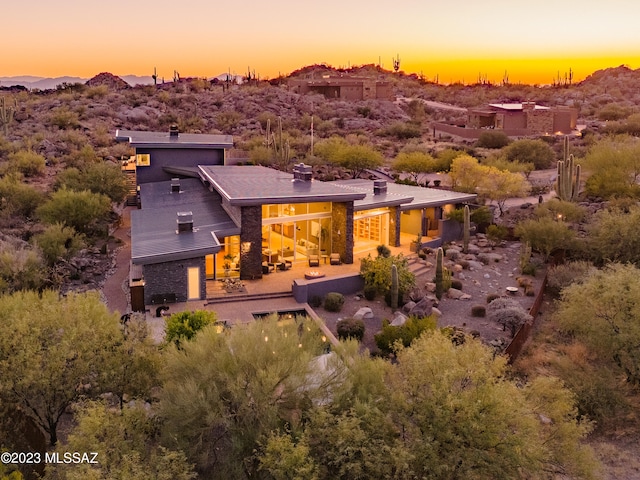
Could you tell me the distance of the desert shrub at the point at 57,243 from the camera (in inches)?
1038

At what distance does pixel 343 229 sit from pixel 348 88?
75.8 metres

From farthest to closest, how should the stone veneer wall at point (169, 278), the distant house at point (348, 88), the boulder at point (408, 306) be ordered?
the distant house at point (348, 88) < the boulder at point (408, 306) < the stone veneer wall at point (169, 278)

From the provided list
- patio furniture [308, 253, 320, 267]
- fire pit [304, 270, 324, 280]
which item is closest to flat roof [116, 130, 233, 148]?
patio furniture [308, 253, 320, 267]

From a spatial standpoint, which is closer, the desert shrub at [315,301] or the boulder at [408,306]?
the boulder at [408,306]

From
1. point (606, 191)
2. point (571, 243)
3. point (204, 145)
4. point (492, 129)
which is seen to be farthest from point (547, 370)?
point (492, 129)

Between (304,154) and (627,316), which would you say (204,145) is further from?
(627,316)

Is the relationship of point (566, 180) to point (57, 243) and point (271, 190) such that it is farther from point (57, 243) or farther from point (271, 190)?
point (57, 243)

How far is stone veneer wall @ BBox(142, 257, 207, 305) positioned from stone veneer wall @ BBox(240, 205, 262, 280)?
2895 mm

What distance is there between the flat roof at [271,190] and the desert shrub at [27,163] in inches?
715

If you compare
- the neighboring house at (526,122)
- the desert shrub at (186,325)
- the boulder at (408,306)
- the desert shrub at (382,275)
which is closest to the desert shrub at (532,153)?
the neighboring house at (526,122)

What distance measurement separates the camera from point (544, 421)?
48.3ft

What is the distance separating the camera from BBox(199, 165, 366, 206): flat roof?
993 inches

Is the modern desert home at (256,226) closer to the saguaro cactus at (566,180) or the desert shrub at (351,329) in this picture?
the desert shrub at (351,329)

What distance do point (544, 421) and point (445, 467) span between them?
542 cm
